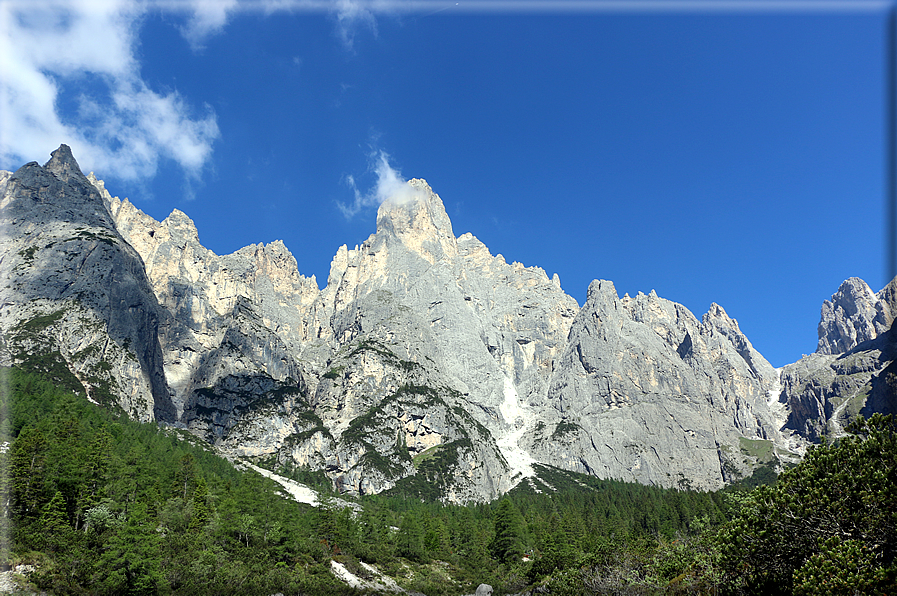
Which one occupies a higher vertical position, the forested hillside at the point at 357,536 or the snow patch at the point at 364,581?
the forested hillside at the point at 357,536

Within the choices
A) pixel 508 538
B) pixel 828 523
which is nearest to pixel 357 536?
pixel 508 538

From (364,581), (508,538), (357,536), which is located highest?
(357,536)

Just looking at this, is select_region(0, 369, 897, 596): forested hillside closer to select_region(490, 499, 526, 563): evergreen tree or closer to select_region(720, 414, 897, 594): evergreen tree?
select_region(720, 414, 897, 594): evergreen tree

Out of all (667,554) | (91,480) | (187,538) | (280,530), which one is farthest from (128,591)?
(667,554)

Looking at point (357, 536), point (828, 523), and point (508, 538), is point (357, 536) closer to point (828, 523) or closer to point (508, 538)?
point (508, 538)

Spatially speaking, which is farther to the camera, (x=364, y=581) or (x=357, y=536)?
(x=357, y=536)

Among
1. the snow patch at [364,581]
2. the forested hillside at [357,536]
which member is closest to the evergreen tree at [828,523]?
the forested hillside at [357,536]

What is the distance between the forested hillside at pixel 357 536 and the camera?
2433cm

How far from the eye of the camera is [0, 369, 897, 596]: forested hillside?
24.3m

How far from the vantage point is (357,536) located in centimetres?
10881

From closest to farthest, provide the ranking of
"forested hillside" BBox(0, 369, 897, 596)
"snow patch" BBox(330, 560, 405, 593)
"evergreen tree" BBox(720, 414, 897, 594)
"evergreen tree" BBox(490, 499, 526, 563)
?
"evergreen tree" BBox(720, 414, 897, 594), "forested hillside" BBox(0, 369, 897, 596), "snow patch" BBox(330, 560, 405, 593), "evergreen tree" BBox(490, 499, 526, 563)

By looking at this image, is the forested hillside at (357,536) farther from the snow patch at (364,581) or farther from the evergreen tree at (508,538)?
the snow patch at (364,581)

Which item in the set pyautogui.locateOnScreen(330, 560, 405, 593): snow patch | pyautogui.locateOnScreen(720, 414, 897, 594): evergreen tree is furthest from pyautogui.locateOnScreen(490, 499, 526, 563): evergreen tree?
pyautogui.locateOnScreen(720, 414, 897, 594): evergreen tree

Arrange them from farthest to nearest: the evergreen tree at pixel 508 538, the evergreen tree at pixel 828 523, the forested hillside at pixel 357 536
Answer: the evergreen tree at pixel 508 538 < the forested hillside at pixel 357 536 < the evergreen tree at pixel 828 523
